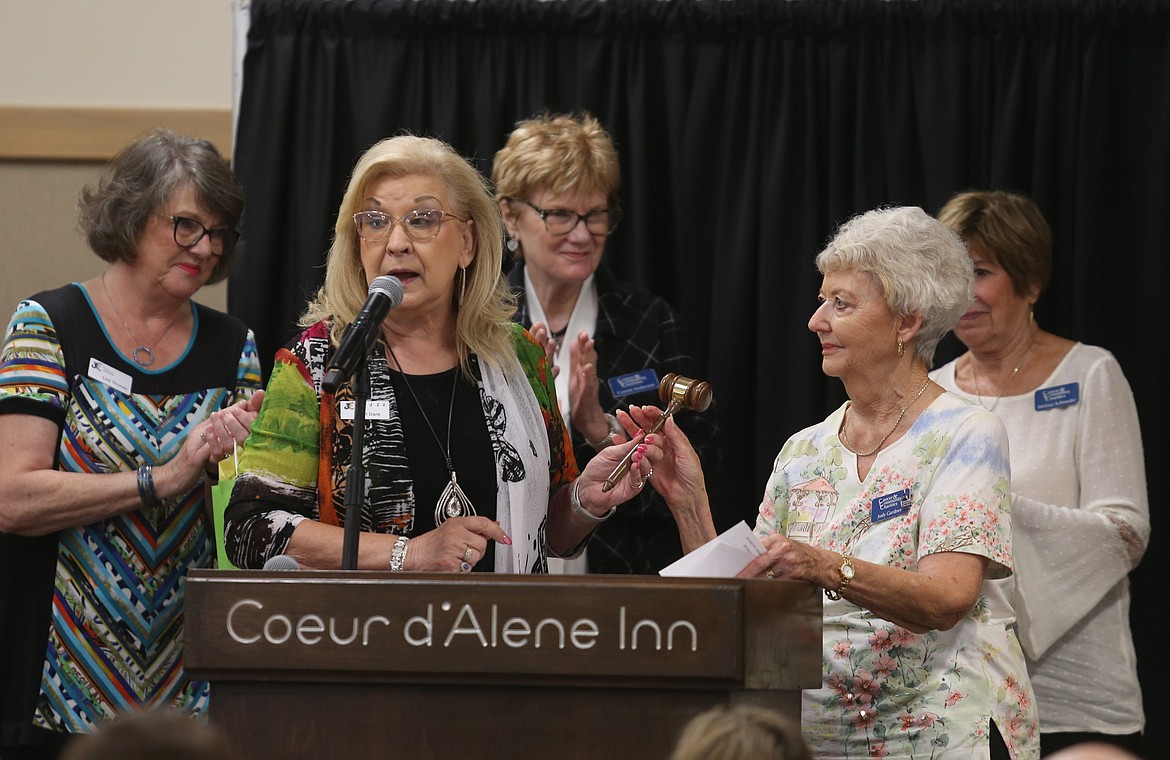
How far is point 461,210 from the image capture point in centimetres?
273

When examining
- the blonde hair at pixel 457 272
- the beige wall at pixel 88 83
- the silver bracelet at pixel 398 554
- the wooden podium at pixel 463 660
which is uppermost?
the beige wall at pixel 88 83

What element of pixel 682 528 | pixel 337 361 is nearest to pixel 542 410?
pixel 682 528

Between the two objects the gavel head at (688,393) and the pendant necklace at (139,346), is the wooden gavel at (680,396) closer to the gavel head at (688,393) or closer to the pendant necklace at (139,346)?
the gavel head at (688,393)

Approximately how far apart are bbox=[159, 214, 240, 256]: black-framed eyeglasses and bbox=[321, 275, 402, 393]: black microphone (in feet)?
3.63

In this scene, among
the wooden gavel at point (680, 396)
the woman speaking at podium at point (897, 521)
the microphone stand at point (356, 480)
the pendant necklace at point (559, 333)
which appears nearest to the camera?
the microphone stand at point (356, 480)

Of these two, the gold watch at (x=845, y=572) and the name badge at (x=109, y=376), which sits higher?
the name badge at (x=109, y=376)

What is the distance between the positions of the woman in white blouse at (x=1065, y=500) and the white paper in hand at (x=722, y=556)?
1.47m

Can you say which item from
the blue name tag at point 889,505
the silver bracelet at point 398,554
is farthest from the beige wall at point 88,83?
the blue name tag at point 889,505

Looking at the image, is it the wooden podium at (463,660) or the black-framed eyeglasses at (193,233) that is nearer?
the wooden podium at (463,660)


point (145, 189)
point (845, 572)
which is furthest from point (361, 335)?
point (145, 189)

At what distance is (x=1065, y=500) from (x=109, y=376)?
2.38 meters

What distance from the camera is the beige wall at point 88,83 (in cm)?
440

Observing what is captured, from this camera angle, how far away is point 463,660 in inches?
75.7

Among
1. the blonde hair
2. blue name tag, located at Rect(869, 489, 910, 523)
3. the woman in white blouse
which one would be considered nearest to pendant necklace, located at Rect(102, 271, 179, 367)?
the blonde hair
